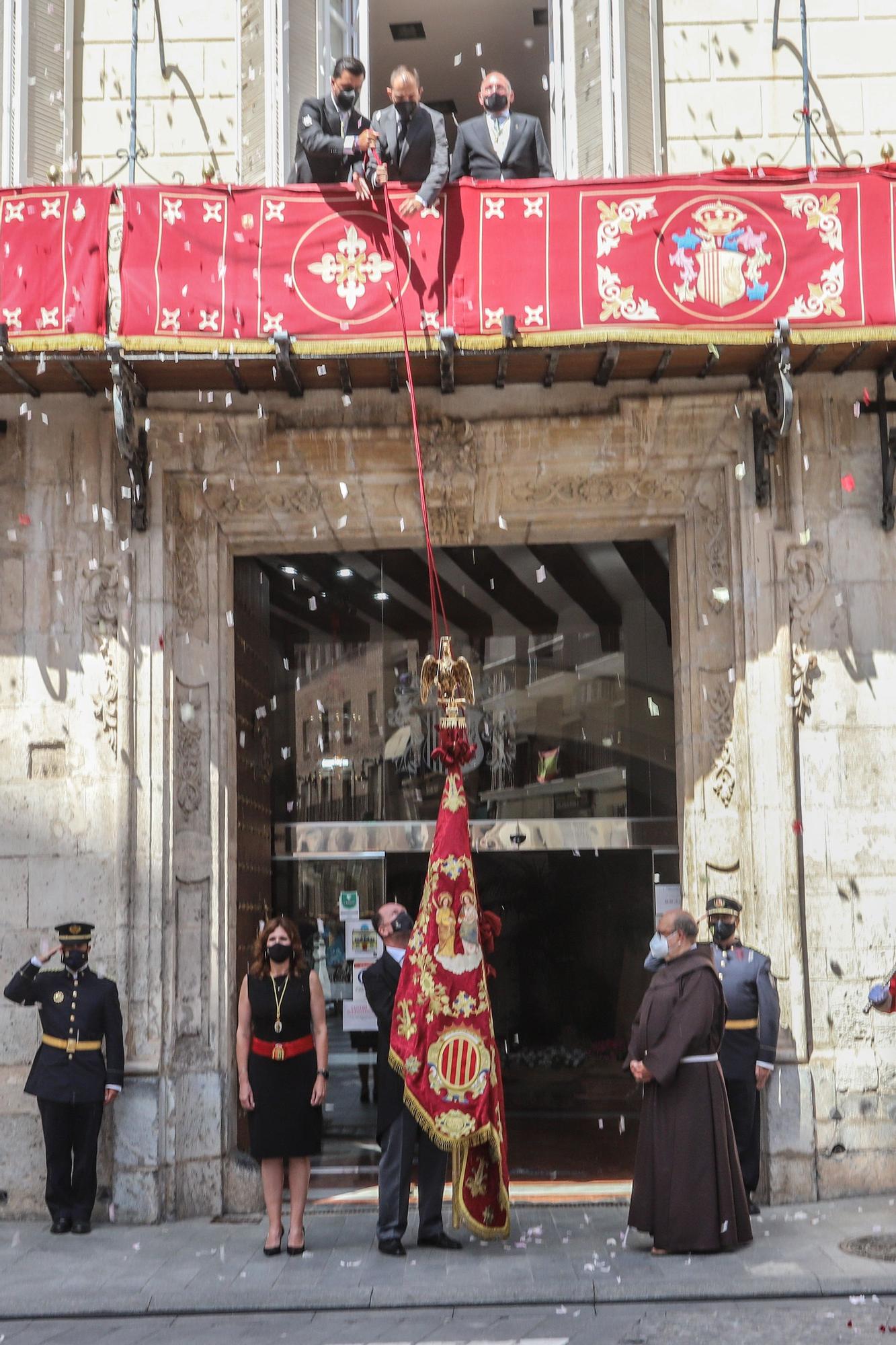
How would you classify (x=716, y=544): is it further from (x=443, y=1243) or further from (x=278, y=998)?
(x=443, y=1243)

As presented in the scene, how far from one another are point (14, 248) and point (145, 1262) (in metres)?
6.01

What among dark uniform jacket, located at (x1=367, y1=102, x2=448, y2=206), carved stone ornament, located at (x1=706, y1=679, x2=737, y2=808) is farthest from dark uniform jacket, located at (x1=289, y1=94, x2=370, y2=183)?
carved stone ornament, located at (x1=706, y1=679, x2=737, y2=808)

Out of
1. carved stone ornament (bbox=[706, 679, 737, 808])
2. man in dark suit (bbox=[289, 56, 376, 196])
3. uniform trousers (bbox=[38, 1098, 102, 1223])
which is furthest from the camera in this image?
carved stone ornament (bbox=[706, 679, 737, 808])

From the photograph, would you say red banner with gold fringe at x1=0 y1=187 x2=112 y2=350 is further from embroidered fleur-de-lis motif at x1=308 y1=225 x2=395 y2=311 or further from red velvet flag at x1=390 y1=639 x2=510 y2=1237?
red velvet flag at x1=390 y1=639 x2=510 y2=1237

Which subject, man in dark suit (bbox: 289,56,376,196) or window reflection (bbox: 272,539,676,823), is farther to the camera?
window reflection (bbox: 272,539,676,823)

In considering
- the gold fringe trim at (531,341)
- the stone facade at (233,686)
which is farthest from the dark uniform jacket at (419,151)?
the stone facade at (233,686)

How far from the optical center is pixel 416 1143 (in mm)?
8164

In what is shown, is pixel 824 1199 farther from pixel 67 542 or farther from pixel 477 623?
pixel 67 542

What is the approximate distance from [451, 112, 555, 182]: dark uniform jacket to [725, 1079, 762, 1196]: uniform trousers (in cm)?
616

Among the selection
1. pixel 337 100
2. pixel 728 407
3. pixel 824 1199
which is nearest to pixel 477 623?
pixel 728 407

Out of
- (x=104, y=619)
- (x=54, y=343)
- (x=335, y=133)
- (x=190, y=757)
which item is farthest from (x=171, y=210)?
(x=190, y=757)

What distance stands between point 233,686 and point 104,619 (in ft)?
3.37

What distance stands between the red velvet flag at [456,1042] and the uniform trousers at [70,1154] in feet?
7.06

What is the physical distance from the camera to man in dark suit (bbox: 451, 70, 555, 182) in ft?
32.2
